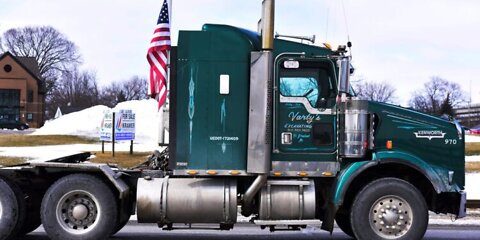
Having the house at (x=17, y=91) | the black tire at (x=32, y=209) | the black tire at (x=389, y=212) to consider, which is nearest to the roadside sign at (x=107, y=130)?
the black tire at (x=32, y=209)

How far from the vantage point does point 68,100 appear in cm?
10769

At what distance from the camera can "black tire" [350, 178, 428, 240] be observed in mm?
7316

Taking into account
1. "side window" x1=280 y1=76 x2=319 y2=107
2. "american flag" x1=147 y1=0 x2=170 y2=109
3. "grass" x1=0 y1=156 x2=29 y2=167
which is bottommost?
"grass" x1=0 y1=156 x2=29 y2=167

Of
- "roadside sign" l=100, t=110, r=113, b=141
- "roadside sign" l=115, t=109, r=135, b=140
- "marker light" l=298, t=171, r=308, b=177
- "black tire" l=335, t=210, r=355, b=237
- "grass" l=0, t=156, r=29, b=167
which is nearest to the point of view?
"marker light" l=298, t=171, r=308, b=177

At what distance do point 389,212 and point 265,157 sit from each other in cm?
176

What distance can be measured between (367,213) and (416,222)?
0.63m

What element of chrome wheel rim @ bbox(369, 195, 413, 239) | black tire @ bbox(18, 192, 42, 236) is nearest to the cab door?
chrome wheel rim @ bbox(369, 195, 413, 239)

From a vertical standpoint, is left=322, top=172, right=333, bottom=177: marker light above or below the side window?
below

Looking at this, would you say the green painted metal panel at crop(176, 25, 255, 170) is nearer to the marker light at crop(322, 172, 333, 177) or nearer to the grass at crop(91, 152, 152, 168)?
the marker light at crop(322, 172, 333, 177)

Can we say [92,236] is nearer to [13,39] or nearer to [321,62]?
[321,62]

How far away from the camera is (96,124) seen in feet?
133

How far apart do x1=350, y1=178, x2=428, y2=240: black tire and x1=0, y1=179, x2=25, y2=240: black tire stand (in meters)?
4.41

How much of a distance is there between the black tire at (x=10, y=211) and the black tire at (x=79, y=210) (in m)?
0.39

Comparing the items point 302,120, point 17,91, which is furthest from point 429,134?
point 17,91
